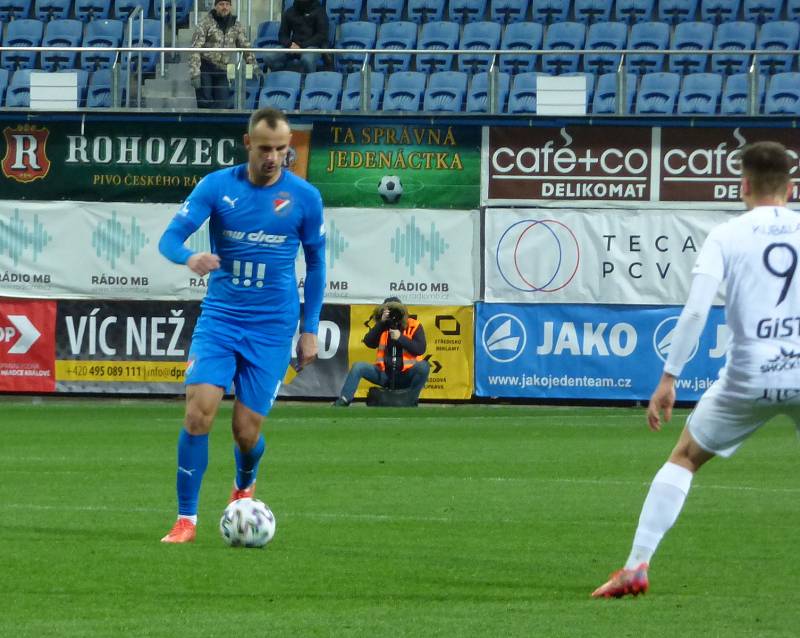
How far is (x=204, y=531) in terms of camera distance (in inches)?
380

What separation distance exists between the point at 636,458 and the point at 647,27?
11.8 meters

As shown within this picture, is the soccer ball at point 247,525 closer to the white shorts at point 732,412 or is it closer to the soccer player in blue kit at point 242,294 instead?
the soccer player in blue kit at point 242,294

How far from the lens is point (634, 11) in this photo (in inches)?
1025

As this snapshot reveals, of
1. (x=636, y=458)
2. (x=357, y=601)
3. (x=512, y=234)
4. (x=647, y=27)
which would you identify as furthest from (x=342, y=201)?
(x=357, y=601)

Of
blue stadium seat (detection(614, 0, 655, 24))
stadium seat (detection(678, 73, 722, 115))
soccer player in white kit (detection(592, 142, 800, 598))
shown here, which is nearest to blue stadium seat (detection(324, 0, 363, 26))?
blue stadium seat (detection(614, 0, 655, 24))

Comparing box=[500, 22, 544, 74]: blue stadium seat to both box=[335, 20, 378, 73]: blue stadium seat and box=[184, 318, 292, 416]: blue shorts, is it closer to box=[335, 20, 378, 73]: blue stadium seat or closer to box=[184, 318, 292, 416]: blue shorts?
box=[335, 20, 378, 73]: blue stadium seat

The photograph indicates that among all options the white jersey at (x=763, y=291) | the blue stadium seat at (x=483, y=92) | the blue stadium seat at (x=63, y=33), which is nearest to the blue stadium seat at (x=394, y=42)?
the blue stadium seat at (x=483, y=92)

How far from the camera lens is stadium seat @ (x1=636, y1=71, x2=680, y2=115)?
23641 mm

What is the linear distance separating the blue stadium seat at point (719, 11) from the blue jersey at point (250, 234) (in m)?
18.0

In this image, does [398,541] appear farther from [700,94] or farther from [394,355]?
[700,94]

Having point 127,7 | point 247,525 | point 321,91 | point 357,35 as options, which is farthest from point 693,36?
point 247,525

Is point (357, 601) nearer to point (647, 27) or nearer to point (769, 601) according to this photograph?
point (769, 601)

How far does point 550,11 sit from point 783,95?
14.5 feet

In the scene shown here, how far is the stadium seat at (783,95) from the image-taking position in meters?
23.2
